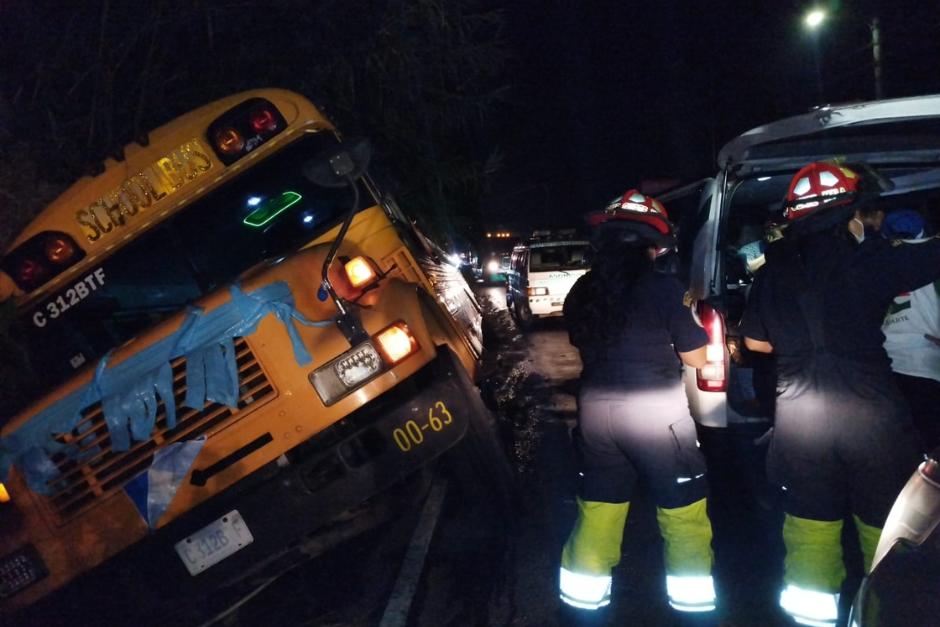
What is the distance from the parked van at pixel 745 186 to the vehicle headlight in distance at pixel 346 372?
1.86m

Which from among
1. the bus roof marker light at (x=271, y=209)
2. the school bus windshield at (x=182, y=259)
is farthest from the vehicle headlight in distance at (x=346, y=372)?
the bus roof marker light at (x=271, y=209)

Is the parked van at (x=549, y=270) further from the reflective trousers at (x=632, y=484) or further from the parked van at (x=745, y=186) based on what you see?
the reflective trousers at (x=632, y=484)

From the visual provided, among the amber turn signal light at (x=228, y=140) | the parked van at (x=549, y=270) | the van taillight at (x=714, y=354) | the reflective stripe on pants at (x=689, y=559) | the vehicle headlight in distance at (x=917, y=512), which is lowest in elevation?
the parked van at (x=549, y=270)

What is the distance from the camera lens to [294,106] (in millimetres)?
4027

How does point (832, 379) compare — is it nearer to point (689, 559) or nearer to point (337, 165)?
point (689, 559)

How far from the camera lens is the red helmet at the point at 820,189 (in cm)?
285

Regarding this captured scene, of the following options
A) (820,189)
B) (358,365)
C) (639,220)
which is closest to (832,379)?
(820,189)

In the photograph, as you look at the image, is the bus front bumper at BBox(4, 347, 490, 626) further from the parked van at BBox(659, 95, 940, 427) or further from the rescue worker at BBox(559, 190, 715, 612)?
the parked van at BBox(659, 95, 940, 427)

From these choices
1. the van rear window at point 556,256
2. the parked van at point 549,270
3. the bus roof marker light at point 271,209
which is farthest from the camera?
the van rear window at point 556,256

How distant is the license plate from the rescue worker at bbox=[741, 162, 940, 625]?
2529mm

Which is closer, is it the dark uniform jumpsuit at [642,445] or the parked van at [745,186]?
the dark uniform jumpsuit at [642,445]

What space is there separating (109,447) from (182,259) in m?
1.38

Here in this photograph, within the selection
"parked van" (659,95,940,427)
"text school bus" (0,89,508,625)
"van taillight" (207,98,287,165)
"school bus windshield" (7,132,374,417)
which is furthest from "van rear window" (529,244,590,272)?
"text school bus" (0,89,508,625)

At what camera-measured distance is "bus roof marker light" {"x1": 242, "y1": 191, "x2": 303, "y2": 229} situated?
13.6 feet
